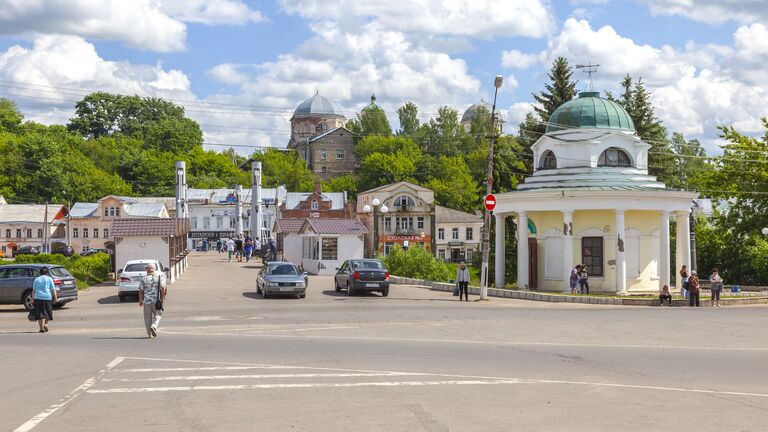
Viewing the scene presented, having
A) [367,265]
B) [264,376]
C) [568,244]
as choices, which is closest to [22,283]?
[367,265]

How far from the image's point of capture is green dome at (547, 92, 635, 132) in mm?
40219

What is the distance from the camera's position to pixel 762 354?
694 inches

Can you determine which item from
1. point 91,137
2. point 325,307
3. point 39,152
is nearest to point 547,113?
point 325,307

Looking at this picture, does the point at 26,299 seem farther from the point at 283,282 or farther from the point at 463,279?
the point at 463,279

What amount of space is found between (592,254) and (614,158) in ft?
→ 15.5

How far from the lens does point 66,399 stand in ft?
40.2

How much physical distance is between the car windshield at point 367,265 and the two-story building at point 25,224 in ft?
255

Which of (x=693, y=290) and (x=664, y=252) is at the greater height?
(x=664, y=252)

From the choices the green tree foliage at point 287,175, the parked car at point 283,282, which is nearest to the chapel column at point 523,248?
the parked car at point 283,282

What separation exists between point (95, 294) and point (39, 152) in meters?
86.4

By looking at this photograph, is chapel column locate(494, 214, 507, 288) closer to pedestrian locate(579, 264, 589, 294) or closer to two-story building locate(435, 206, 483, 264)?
pedestrian locate(579, 264, 589, 294)

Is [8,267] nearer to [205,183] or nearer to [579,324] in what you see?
[579,324]

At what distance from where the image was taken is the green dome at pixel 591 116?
40.2 m

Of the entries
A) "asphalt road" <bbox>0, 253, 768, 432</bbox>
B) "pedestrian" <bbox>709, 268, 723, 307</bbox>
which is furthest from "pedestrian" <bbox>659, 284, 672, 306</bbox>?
"asphalt road" <bbox>0, 253, 768, 432</bbox>
